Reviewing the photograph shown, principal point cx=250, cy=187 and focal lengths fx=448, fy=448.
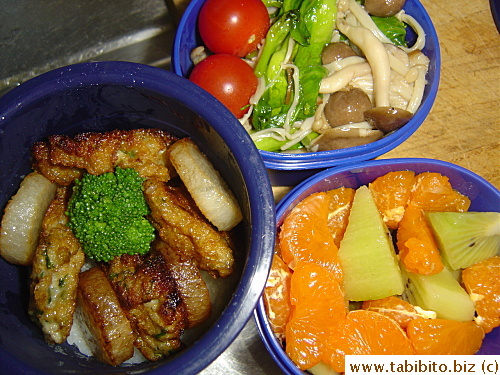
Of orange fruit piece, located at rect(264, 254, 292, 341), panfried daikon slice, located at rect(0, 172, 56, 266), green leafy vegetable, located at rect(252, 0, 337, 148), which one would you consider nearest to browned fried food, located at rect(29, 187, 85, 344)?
panfried daikon slice, located at rect(0, 172, 56, 266)

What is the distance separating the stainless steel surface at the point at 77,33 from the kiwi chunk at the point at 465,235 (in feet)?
4.74

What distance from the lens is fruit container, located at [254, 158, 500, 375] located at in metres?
1.54

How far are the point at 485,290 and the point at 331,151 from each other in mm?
676

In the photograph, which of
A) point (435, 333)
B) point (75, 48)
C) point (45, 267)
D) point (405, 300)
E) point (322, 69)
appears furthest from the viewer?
point (75, 48)

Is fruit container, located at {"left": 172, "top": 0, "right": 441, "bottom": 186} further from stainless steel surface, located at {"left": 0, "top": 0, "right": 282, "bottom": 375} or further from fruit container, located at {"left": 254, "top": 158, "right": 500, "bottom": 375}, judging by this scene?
stainless steel surface, located at {"left": 0, "top": 0, "right": 282, "bottom": 375}

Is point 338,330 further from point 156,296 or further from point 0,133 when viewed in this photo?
point 0,133

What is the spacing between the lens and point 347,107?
67.1 inches

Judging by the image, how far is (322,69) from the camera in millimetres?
1734

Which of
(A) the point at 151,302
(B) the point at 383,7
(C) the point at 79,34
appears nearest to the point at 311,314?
(A) the point at 151,302

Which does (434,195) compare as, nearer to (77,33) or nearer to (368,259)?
(368,259)

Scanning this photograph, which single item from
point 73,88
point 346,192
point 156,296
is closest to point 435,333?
point 346,192

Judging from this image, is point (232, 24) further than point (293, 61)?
No

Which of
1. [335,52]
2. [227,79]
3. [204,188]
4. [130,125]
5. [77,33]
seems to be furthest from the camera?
[77,33]

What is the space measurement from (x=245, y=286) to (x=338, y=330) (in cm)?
53
